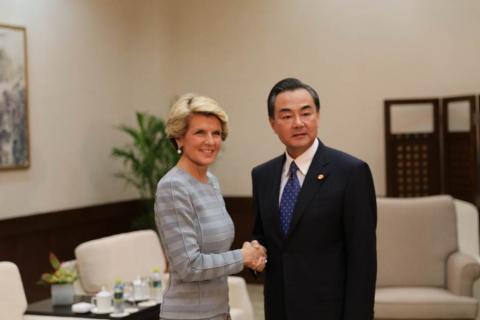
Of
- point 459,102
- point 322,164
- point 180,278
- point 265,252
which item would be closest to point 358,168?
point 322,164

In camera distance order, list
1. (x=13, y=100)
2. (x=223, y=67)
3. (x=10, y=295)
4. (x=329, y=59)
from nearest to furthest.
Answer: (x=10, y=295) → (x=13, y=100) → (x=329, y=59) → (x=223, y=67)

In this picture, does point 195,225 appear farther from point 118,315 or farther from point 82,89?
point 82,89

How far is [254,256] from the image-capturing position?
10.3ft

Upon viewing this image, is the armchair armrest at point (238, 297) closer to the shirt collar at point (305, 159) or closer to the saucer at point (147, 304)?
the saucer at point (147, 304)

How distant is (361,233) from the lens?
299 centimetres

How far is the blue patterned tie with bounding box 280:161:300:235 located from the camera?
3.13m

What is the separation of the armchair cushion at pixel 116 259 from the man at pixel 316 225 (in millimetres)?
3038

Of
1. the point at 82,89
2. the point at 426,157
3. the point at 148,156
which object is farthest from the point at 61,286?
the point at 426,157

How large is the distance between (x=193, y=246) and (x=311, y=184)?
1.65 feet

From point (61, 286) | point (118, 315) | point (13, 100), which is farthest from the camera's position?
point (13, 100)

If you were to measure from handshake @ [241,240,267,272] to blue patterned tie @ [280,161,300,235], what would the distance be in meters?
0.13

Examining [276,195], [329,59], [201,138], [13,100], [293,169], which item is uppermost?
[329,59]

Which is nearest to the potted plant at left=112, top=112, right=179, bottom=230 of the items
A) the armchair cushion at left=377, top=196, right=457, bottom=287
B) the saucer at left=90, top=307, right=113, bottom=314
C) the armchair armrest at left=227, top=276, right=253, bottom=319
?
the armchair armrest at left=227, top=276, right=253, bottom=319

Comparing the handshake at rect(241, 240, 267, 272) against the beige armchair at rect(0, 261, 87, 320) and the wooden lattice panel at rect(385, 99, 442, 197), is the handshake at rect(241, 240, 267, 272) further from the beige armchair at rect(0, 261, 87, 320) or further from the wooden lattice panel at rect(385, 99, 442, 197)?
the wooden lattice panel at rect(385, 99, 442, 197)
